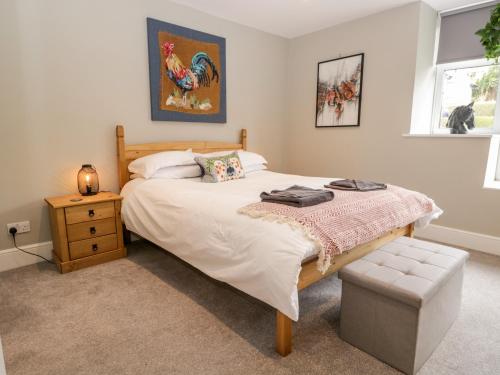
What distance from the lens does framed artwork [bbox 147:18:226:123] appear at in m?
3.05

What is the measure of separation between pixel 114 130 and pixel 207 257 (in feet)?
5.80

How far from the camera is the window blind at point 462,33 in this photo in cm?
297

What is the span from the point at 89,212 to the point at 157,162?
70 cm

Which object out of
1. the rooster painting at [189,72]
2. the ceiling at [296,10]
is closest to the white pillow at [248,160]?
the rooster painting at [189,72]

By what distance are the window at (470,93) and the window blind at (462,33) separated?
10 cm

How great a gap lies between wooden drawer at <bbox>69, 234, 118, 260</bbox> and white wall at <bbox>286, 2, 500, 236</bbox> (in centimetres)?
268

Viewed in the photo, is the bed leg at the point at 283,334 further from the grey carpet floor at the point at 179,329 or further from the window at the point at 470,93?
the window at the point at 470,93

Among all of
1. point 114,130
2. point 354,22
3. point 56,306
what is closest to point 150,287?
point 56,306

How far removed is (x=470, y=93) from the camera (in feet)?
10.4

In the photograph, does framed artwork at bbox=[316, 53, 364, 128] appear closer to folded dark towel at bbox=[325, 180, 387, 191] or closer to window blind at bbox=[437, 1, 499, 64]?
window blind at bbox=[437, 1, 499, 64]

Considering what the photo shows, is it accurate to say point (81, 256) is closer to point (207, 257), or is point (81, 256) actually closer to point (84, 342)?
point (84, 342)

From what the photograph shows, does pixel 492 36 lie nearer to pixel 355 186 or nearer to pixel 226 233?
pixel 355 186

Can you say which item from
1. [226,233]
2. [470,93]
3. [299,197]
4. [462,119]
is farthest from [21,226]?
[470,93]

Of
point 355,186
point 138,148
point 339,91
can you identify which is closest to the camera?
point 355,186
